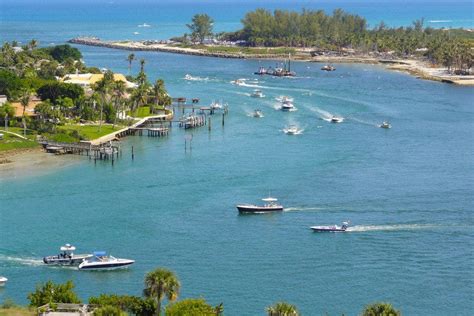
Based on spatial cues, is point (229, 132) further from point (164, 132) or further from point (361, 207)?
point (361, 207)

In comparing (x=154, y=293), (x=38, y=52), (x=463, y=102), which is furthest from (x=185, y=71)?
(x=154, y=293)

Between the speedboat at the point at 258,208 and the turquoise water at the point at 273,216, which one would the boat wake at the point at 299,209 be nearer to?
the turquoise water at the point at 273,216

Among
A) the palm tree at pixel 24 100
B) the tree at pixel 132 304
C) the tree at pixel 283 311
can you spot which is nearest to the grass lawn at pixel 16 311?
the tree at pixel 132 304

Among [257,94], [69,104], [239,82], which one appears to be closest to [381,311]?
[69,104]

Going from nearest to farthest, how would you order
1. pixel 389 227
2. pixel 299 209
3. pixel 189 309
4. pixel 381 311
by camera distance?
pixel 381 311
pixel 189 309
pixel 389 227
pixel 299 209

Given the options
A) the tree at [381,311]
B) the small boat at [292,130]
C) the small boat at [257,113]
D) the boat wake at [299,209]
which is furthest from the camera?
the small boat at [257,113]

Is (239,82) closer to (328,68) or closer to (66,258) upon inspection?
(328,68)

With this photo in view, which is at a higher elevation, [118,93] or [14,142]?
[118,93]
